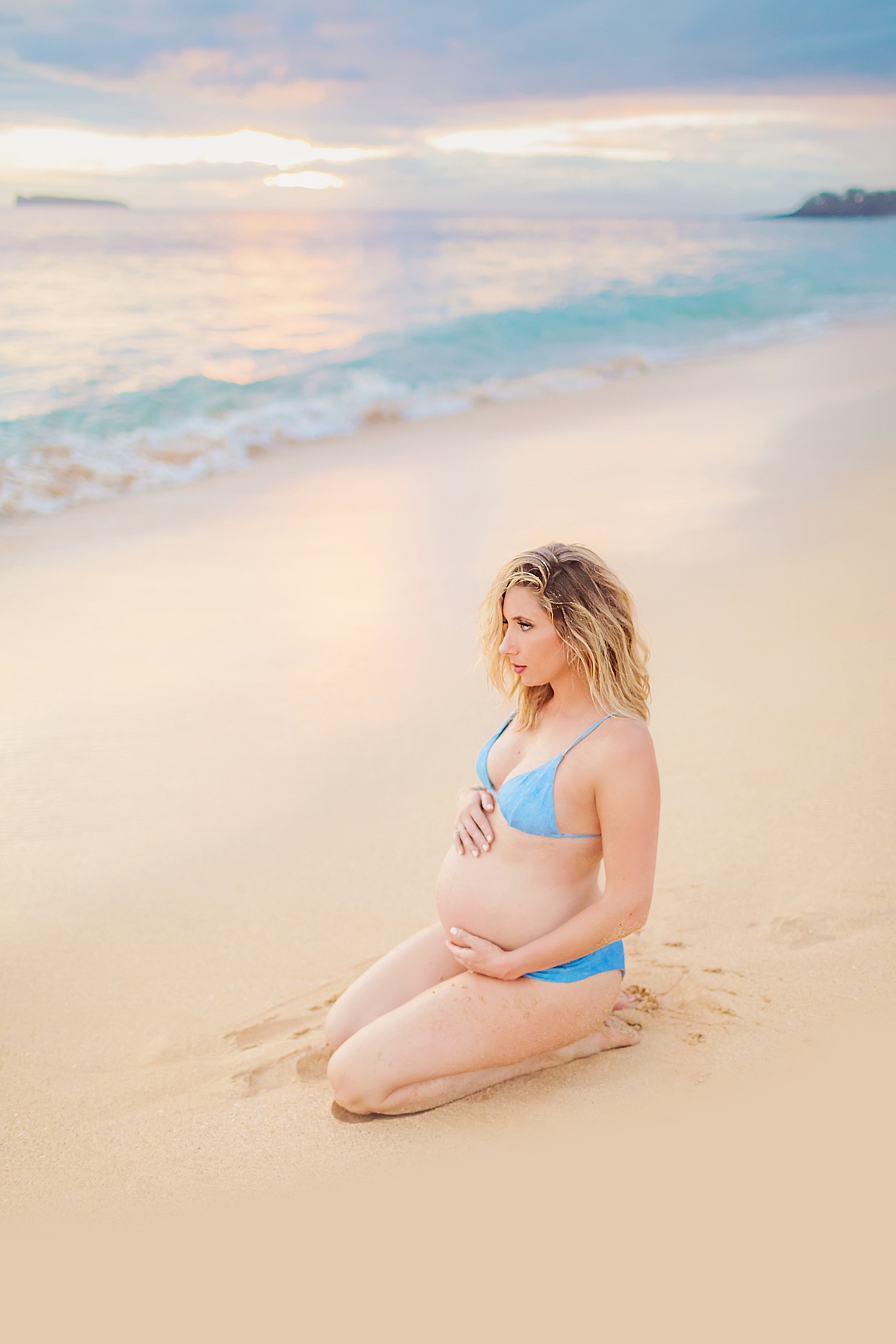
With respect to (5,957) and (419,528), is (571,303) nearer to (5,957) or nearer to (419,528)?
(419,528)

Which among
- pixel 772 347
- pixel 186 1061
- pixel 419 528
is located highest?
pixel 772 347

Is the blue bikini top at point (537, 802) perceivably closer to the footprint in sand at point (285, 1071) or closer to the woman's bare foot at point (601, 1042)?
the woman's bare foot at point (601, 1042)

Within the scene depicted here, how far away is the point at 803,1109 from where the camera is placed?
94.5 inches

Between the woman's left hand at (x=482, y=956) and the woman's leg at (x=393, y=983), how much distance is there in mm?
220

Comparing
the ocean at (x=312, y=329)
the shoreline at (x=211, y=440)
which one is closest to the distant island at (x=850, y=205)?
the ocean at (x=312, y=329)

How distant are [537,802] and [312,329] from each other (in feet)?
63.8

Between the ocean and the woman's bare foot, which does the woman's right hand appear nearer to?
the woman's bare foot

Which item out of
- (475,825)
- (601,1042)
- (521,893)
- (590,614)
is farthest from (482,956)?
(590,614)

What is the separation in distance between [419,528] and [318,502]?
1.52 meters

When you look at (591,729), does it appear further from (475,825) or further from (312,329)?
(312,329)

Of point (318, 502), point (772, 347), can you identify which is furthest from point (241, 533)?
point (772, 347)

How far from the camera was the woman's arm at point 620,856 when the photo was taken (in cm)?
245

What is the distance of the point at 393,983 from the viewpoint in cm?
289

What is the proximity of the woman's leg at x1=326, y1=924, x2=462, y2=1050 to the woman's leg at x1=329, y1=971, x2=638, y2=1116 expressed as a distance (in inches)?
6.2
